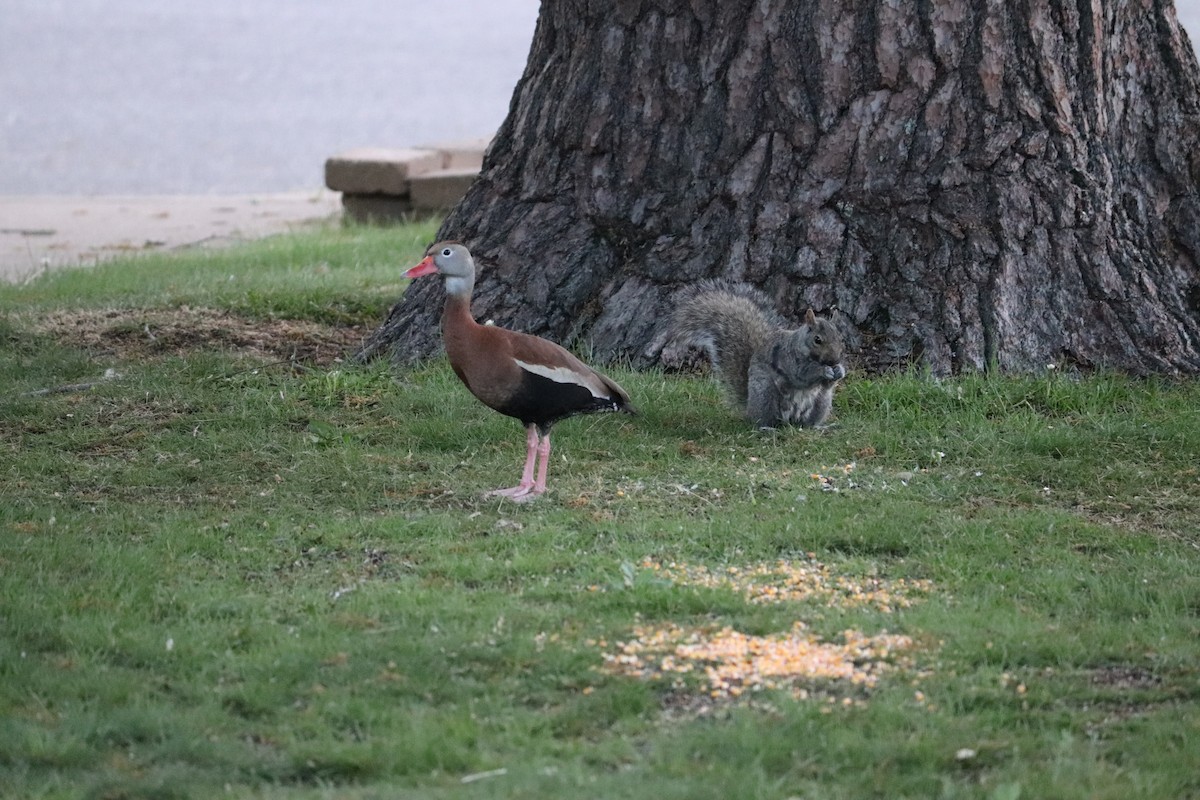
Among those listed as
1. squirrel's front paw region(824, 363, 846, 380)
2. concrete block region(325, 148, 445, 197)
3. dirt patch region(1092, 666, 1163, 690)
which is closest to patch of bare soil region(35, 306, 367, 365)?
squirrel's front paw region(824, 363, 846, 380)

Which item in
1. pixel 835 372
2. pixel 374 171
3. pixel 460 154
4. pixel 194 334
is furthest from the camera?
pixel 460 154

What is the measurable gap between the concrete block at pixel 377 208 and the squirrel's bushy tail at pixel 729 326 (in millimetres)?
6379

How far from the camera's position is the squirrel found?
7121mm

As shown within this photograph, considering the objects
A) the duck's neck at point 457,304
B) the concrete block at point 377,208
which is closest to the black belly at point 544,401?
the duck's neck at point 457,304

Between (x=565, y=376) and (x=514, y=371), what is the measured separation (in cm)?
21

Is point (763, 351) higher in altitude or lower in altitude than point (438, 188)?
lower

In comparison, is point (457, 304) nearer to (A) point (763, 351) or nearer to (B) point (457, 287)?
(B) point (457, 287)

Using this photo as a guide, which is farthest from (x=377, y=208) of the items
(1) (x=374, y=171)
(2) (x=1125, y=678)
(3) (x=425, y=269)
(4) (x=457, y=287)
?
(2) (x=1125, y=678)

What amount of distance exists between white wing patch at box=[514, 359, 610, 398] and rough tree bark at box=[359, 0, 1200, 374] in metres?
1.68

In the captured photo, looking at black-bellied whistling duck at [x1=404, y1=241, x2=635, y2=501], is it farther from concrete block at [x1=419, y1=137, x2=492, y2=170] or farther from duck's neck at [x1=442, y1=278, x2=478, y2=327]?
concrete block at [x1=419, y1=137, x2=492, y2=170]

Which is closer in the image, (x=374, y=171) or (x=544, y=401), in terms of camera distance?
(x=544, y=401)

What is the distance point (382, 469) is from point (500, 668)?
229 centimetres

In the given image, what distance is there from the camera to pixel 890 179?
304 inches

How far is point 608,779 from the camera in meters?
3.86
